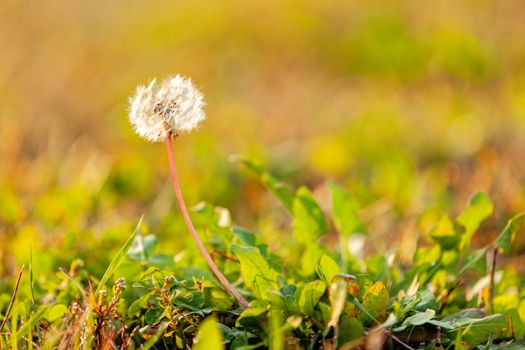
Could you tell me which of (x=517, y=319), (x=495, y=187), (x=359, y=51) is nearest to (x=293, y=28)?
(x=359, y=51)

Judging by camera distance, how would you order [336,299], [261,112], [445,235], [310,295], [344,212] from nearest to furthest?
[336,299] < [310,295] < [445,235] < [344,212] < [261,112]

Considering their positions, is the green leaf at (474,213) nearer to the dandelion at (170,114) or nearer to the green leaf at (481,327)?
the green leaf at (481,327)

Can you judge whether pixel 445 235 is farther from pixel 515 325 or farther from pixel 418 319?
pixel 418 319

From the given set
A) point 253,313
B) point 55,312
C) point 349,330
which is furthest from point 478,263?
point 55,312

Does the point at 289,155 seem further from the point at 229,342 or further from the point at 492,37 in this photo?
the point at 229,342

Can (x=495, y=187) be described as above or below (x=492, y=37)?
below

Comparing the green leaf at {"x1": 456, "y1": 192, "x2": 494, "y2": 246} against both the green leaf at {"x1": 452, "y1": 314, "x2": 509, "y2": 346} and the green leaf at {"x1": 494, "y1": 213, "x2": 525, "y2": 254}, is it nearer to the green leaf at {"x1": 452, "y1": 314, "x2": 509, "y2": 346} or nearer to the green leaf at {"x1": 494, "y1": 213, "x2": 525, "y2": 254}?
the green leaf at {"x1": 494, "y1": 213, "x2": 525, "y2": 254}
